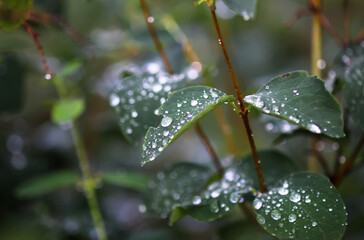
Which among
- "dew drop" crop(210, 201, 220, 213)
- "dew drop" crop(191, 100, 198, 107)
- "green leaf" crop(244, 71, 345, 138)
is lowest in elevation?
"dew drop" crop(210, 201, 220, 213)

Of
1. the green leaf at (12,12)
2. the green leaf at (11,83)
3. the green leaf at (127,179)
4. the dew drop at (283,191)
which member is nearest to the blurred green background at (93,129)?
the green leaf at (11,83)

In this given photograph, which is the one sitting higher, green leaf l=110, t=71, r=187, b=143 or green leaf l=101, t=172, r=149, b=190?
green leaf l=110, t=71, r=187, b=143

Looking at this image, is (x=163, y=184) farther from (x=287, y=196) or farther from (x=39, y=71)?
(x=39, y=71)

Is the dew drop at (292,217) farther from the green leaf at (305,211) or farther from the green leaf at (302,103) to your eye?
the green leaf at (302,103)

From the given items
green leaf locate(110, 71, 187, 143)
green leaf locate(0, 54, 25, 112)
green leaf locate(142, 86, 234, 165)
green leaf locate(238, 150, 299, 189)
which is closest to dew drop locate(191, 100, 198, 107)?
green leaf locate(142, 86, 234, 165)

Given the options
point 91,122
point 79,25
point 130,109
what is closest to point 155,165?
point 91,122

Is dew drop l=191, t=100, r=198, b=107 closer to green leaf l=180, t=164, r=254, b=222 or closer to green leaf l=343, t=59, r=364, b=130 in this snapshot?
green leaf l=180, t=164, r=254, b=222
